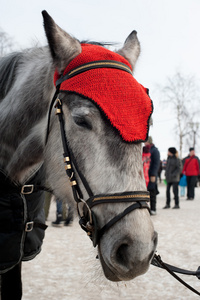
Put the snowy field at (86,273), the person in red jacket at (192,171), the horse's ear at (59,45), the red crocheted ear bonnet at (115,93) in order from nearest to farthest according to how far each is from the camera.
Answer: the red crocheted ear bonnet at (115,93) < the horse's ear at (59,45) < the snowy field at (86,273) < the person in red jacket at (192,171)

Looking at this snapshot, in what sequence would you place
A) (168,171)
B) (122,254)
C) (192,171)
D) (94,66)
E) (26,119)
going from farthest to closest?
(192,171) < (168,171) < (26,119) < (94,66) < (122,254)

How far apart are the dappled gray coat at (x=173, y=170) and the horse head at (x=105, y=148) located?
31.1 ft

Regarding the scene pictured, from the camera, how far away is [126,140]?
1583mm

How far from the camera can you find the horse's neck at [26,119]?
2016 mm

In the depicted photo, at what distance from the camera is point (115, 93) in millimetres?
1666

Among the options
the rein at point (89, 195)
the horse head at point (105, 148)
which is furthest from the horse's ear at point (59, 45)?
the rein at point (89, 195)

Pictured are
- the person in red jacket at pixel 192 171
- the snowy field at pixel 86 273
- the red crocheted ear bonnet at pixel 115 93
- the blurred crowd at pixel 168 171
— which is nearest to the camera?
the red crocheted ear bonnet at pixel 115 93

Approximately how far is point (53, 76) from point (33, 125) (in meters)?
0.35

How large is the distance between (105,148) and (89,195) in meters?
0.26

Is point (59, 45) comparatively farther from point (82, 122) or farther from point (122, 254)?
point (122, 254)

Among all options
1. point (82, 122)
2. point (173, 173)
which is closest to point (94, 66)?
point (82, 122)

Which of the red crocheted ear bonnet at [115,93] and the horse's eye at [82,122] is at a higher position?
the red crocheted ear bonnet at [115,93]

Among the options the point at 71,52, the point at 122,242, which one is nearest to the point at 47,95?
the point at 71,52

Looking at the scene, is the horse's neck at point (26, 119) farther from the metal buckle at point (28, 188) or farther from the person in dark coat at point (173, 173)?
the person in dark coat at point (173, 173)
